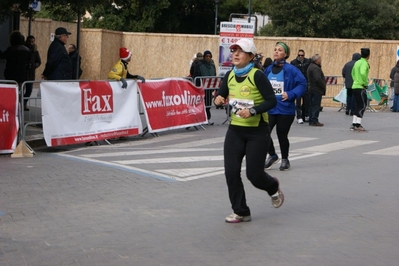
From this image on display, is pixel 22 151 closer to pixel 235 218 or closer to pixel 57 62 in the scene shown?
pixel 57 62

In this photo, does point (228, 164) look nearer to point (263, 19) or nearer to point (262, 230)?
point (262, 230)

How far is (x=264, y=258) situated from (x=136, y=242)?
1214mm

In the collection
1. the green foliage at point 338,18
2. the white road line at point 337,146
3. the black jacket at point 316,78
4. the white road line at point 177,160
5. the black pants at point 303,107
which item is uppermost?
the green foliage at point 338,18

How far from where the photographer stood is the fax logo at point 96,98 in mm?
14172

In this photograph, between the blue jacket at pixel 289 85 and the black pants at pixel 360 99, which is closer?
the blue jacket at pixel 289 85

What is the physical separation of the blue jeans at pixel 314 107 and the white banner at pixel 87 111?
536 centimetres

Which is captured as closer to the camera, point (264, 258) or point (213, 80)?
point (264, 258)

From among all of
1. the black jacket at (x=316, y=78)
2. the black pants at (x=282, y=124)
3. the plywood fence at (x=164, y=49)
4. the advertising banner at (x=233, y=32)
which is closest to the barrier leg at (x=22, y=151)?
the black pants at (x=282, y=124)

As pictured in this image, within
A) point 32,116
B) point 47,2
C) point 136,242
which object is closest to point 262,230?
point 136,242

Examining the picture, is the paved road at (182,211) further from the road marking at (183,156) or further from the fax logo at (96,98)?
the fax logo at (96,98)

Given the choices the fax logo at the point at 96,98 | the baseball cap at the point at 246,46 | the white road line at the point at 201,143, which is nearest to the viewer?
the baseball cap at the point at 246,46

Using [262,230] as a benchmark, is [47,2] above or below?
above

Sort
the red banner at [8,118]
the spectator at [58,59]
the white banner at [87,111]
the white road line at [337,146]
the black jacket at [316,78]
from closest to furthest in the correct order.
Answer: the red banner at [8,118], the white banner at [87,111], the white road line at [337,146], the spectator at [58,59], the black jacket at [316,78]

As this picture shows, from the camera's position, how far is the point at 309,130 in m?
18.4
